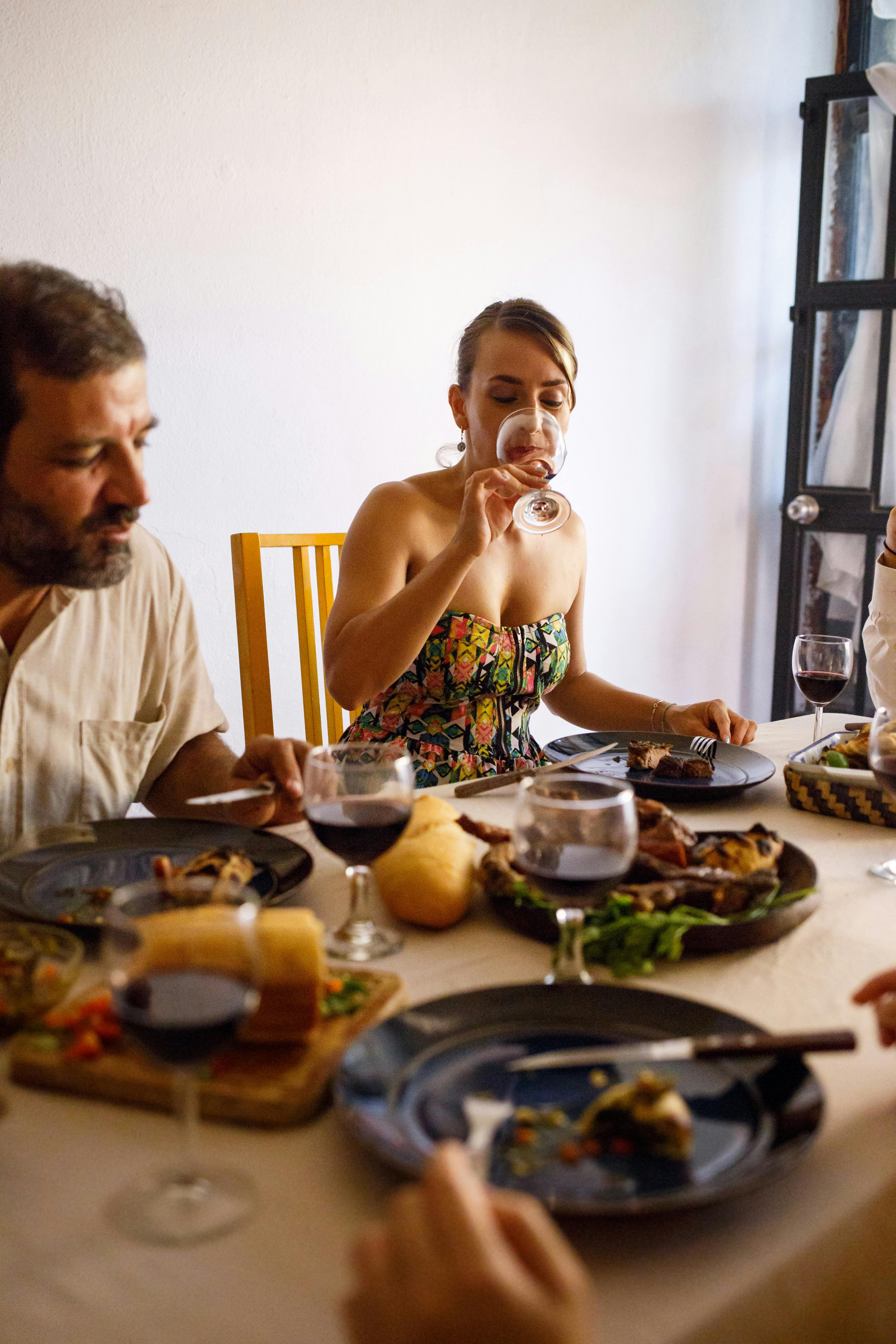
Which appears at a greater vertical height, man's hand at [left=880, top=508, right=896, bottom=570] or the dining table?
man's hand at [left=880, top=508, right=896, bottom=570]

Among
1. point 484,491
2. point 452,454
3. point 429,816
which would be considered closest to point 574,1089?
point 429,816

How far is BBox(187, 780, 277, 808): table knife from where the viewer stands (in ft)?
4.10

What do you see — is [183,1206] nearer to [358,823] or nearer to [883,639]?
[358,823]

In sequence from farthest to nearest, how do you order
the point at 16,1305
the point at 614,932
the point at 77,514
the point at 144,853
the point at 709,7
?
the point at 709,7 < the point at 77,514 < the point at 144,853 < the point at 614,932 < the point at 16,1305

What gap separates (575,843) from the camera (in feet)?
2.95

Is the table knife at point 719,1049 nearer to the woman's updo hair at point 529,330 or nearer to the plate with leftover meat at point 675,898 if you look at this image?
the plate with leftover meat at point 675,898

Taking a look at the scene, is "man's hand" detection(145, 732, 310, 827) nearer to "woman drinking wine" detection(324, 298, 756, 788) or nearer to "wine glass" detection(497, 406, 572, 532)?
"woman drinking wine" detection(324, 298, 756, 788)

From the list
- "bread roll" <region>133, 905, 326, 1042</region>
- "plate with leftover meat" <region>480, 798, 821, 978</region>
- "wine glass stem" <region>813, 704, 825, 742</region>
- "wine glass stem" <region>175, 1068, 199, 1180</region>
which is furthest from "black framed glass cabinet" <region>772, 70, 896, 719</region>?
"wine glass stem" <region>175, 1068, 199, 1180</region>

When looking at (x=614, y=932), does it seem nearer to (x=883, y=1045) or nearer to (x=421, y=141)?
(x=883, y=1045)

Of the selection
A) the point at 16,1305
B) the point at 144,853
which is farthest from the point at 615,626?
the point at 16,1305

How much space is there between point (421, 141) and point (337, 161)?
351 millimetres

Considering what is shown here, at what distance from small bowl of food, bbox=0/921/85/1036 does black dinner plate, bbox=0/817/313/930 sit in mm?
126

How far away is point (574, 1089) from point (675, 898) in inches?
14.3

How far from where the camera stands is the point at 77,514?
4.56ft
